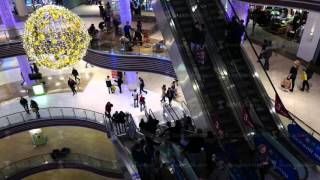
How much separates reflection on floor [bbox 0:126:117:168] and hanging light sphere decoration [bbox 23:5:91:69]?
29.0ft

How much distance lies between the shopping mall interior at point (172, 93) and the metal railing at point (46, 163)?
0.19 ft

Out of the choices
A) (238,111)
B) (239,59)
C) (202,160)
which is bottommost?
(202,160)

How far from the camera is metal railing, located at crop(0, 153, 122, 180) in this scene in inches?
621

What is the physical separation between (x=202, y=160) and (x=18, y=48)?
1204 cm

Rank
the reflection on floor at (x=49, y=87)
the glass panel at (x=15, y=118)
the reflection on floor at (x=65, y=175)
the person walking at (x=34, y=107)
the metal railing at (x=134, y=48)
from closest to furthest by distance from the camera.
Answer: the metal railing at (x=134, y=48)
the person walking at (x=34, y=107)
the glass panel at (x=15, y=118)
the reflection on floor at (x=65, y=175)
the reflection on floor at (x=49, y=87)

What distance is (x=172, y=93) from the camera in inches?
615

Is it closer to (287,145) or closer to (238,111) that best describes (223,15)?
(238,111)

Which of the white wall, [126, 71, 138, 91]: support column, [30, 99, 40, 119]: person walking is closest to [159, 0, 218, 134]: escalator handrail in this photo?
[126, 71, 138, 91]: support column

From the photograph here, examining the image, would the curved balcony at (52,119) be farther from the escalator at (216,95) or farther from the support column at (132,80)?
the escalator at (216,95)

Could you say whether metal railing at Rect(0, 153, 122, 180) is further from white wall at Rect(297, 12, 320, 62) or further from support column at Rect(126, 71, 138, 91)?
white wall at Rect(297, 12, 320, 62)

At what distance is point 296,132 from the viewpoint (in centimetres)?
790

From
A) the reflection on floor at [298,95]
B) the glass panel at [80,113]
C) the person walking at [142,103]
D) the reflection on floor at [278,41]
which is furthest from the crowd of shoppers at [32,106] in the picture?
the reflection on floor at [278,41]

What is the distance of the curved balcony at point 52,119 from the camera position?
15.7 metres

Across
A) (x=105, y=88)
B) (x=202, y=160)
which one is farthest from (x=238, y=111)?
(x=105, y=88)
